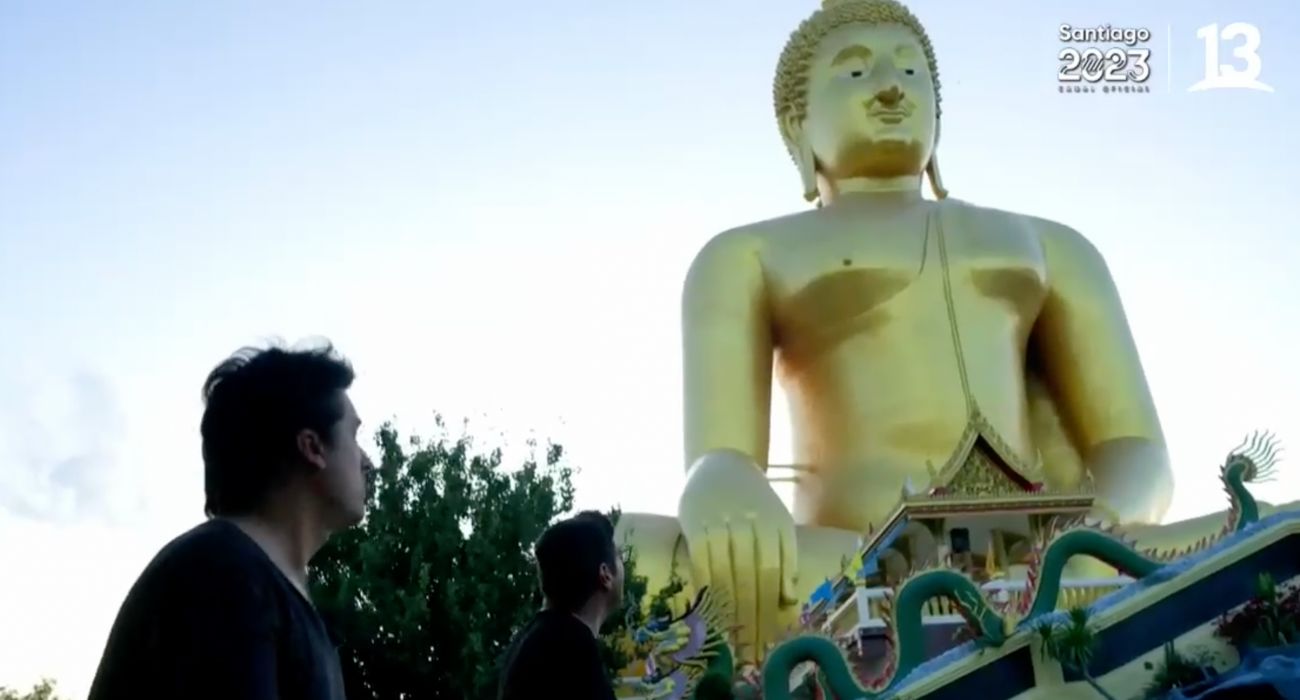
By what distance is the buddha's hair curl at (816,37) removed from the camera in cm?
930

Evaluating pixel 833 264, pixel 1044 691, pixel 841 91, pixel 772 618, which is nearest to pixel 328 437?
pixel 1044 691

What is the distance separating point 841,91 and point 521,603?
3.76 m

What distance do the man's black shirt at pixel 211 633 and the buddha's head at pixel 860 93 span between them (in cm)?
803

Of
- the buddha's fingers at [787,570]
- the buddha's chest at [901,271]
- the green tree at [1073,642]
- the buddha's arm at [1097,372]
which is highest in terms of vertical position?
the buddha's chest at [901,271]

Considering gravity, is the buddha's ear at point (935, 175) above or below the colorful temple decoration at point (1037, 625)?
above

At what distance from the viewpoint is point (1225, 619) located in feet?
16.6

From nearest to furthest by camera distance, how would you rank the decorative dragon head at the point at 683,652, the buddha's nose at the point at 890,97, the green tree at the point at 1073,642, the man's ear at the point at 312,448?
the man's ear at the point at 312,448, the decorative dragon head at the point at 683,652, the green tree at the point at 1073,642, the buddha's nose at the point at 890,97

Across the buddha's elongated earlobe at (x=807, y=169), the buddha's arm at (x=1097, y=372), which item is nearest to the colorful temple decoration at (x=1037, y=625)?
the buddha's arm at (x=1097, y=372)

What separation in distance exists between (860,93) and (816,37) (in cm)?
58

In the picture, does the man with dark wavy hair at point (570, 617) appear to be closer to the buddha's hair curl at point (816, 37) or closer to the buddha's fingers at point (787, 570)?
the buddha's fingers at point (787, 570)

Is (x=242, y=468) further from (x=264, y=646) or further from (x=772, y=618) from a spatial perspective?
(x=772, y=618)

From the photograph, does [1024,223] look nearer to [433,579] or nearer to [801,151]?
[801,151]

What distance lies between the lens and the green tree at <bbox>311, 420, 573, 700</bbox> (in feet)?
26.6

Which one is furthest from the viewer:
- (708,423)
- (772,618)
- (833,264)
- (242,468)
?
(833,264)
